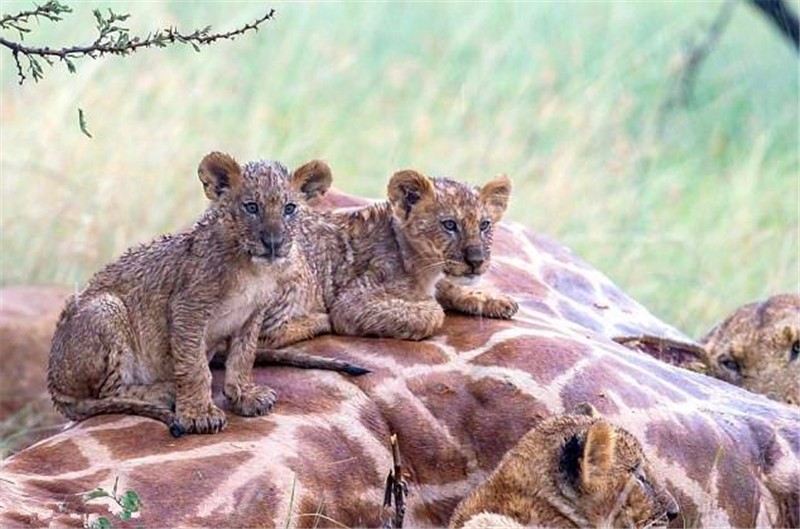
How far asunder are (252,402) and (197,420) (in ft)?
0.83

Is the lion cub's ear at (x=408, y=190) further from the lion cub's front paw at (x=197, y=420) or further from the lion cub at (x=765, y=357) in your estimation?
the lion cub at (x=765, y=357)

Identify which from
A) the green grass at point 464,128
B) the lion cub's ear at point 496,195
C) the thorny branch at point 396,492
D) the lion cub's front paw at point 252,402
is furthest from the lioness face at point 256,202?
the green grass at point 464,128

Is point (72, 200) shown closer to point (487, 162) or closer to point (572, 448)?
point (487, 162)

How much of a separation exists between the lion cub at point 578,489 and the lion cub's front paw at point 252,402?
86cm

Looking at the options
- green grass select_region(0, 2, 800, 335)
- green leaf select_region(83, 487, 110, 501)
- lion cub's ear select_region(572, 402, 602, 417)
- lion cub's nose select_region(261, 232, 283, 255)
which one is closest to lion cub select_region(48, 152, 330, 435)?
lion cub's nose select_region(261, 232, 283, 255)

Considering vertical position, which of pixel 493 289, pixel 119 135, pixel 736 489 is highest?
pixel 119 135

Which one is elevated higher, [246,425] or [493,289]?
[493,289]

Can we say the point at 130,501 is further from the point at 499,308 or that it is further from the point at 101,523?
the point at 499,308

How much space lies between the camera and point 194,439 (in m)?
6.29

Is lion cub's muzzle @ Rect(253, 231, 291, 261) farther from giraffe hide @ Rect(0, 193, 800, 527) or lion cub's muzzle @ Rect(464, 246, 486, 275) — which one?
lion cub's muzzle @ Rect(464, 246, 486, 275)

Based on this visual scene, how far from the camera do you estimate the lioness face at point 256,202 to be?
6160mm

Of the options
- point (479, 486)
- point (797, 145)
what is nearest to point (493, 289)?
point (479, 486)

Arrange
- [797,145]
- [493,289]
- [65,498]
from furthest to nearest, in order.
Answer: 1. [797,145]
2. [493,289]
3. [65,498]

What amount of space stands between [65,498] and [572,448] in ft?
5.50
